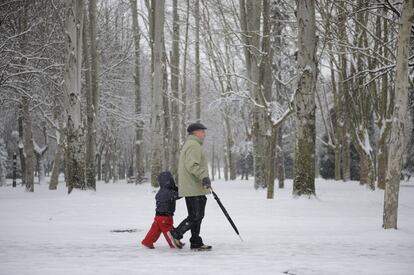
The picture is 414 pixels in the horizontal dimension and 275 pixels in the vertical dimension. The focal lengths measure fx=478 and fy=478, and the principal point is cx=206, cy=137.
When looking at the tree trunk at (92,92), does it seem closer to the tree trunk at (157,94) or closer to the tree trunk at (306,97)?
the tree trunk at (157,94)

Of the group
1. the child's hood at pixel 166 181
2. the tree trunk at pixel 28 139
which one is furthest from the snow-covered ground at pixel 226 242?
the tree trunk at pixel 28 139

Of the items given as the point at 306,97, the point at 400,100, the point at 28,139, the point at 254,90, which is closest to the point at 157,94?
the point at 254,90

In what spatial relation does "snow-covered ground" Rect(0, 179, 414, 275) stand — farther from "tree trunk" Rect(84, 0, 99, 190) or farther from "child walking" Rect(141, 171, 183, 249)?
"tree trunk" Rect(84, 0, 99, 190)

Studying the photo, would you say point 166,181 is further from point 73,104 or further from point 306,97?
point 73,104

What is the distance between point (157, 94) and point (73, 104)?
5.66 metres

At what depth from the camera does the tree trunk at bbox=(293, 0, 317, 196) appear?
12336 millimetres

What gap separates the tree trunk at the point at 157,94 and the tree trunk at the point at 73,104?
503 centimetres

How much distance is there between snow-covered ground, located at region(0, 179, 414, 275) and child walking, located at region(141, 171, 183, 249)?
220mm

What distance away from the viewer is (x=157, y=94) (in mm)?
21250

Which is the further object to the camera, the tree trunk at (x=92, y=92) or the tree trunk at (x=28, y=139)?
the tree trunk at (x=92, y=92)

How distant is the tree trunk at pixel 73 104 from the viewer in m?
16.1

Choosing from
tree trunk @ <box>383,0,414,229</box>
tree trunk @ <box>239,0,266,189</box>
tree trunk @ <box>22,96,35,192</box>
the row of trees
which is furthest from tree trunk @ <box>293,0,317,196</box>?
tree trunk @ <box>22,96,35,192</box>

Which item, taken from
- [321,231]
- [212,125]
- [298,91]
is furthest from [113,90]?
[212,125]

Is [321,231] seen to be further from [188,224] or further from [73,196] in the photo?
[73,196]
